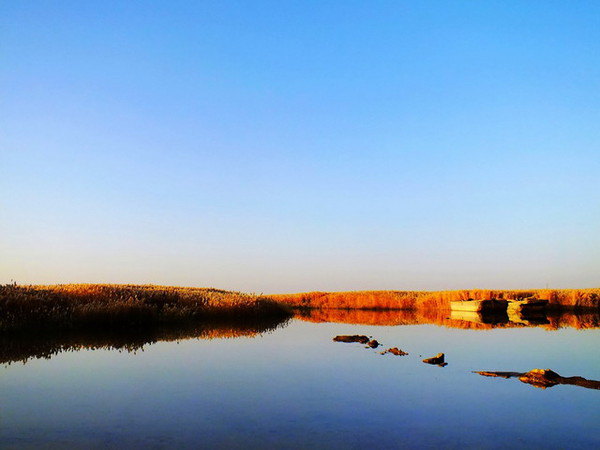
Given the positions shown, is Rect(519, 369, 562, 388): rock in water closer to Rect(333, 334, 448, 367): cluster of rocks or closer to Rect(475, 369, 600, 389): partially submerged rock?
Rect(475, 369, 600, 389): partially submerged rock

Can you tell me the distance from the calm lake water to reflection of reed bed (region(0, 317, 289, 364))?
72 centimetres

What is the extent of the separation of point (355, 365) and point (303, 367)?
1.19 meters

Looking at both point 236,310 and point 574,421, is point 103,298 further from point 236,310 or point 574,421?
point 574,421

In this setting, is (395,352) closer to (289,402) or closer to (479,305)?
(289,402)

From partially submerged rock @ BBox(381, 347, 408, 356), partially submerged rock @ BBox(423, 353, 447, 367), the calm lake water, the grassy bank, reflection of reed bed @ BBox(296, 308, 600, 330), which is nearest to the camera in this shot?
the calm lake water

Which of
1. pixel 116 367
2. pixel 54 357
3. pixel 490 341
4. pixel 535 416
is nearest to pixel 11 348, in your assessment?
pixel 54 357

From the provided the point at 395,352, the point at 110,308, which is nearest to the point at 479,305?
the point at 395,352

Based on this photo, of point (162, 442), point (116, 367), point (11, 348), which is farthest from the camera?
point (11, 348)

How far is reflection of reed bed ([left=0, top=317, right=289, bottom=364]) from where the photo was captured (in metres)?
11.4

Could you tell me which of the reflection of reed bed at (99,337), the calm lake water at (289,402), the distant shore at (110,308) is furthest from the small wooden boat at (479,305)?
the calm lake water at (289,402)

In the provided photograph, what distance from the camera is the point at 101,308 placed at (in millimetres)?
17500

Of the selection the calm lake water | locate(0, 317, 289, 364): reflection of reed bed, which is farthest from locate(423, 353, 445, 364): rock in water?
locate(0, 317, 289, 364): reflection of reed bed

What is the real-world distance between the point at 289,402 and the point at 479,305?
30.1 metres

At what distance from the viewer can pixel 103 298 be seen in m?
20.3
